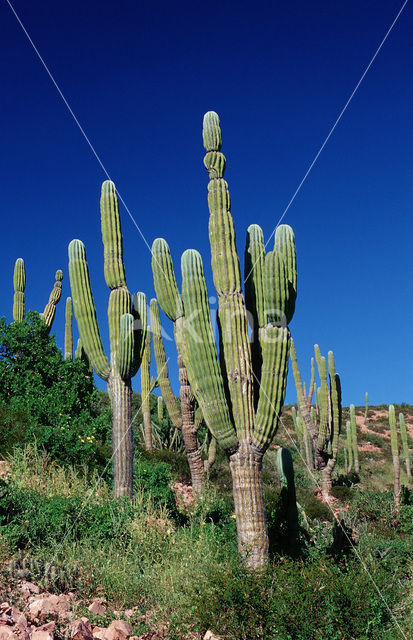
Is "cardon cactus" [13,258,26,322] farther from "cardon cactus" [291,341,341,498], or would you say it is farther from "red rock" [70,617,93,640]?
"red rock" [70,617,93,640]

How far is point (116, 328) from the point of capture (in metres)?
9.78

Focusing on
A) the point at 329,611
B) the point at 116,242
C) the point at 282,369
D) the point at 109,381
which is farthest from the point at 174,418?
the point at 329,611

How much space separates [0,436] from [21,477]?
8.31 feet

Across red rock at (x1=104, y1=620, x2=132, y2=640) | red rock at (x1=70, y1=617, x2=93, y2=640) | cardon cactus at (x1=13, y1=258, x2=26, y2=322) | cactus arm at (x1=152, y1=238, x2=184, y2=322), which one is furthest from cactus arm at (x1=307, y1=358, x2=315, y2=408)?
red rock at (x1=70, y1=617, x2=93, y2=640)

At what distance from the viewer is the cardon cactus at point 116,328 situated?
9.29 m

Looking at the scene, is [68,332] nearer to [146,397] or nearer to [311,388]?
[146,397]

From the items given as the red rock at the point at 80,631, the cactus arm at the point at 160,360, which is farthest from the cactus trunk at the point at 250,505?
the cactus arm at the point at 160,360

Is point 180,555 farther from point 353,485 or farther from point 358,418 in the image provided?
point 358,418

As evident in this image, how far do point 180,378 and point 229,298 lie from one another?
4.31 m

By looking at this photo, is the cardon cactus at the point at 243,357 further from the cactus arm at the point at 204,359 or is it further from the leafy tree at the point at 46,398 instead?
the leafy tree at the point at 46,398

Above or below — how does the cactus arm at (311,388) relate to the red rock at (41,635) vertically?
above

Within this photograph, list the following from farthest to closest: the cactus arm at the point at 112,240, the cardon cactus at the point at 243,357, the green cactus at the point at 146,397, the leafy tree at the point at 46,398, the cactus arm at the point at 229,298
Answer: the green cactus at the point at 146,397
the leafy tree at the point at 46,398
the cactus arm at the point at 112,240
the cactus arm at the point at 229,298
the cardon cactus at the point at 243,357

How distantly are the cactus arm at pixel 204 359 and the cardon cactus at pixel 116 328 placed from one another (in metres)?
2.36

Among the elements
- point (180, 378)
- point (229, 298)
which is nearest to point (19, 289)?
point (180, 378)
